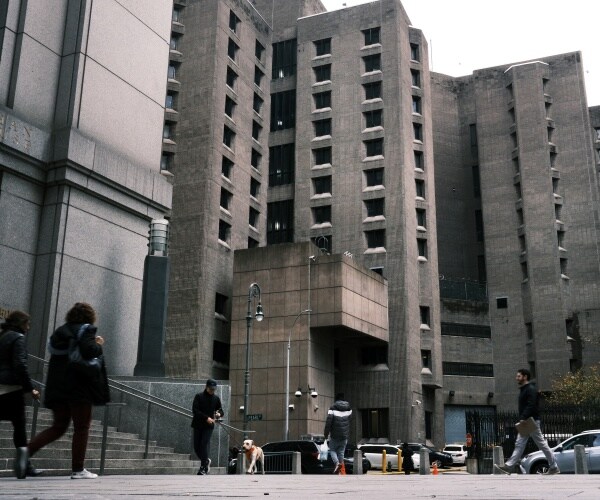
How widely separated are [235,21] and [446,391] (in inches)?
1466

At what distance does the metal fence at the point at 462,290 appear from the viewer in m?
72.1

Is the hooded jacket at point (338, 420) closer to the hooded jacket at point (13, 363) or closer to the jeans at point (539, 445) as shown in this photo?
the jeans at point (539, 445)

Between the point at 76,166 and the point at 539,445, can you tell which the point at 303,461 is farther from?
the point at 539,445

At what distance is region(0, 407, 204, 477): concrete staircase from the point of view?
1148cm

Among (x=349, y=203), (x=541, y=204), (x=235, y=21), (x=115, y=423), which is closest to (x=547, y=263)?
(x=541, y=204)

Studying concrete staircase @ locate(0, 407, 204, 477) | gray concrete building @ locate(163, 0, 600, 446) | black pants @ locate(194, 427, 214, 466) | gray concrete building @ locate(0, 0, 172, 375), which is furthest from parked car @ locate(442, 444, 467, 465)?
black pants @ locate(194, 427, 214, 466)

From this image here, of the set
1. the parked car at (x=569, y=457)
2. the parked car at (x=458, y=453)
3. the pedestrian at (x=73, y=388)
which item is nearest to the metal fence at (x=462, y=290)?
the parked car at (x=458, y=453)

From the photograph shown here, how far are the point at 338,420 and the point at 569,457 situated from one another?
718cm

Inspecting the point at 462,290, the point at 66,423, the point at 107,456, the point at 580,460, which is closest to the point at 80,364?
the point at 66,423

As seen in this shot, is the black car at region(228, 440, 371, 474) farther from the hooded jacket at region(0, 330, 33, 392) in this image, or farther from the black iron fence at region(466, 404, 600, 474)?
the hooded jacket at region(0, 330, 33, 392)

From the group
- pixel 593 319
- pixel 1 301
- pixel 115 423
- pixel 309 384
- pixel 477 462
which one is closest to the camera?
pixel 115 423

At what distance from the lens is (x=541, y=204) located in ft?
239

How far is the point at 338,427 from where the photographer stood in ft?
51.3

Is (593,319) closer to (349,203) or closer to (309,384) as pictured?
(349,203)
